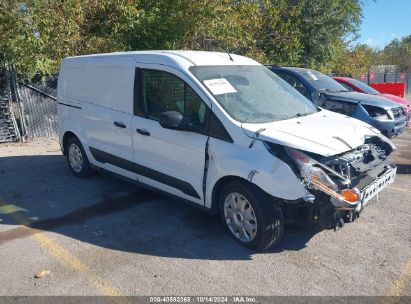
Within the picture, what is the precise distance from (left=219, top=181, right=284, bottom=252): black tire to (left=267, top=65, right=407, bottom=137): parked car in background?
5152 millimetres

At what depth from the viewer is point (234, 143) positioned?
3.83 metres

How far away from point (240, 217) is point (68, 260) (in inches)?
68.2

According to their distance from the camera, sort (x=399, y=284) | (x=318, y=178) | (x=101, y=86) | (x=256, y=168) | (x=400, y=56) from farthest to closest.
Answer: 1. (x=400, y=56)
2. (x=101, y=86)
3. (x=256, y=168)
4. (x=318, y=178)
5. (x=399, y=284)

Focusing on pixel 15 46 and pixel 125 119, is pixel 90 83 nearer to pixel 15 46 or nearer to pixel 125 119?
pixel 125 119

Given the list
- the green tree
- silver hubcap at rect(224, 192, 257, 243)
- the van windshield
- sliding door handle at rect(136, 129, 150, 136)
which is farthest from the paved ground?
the green tree

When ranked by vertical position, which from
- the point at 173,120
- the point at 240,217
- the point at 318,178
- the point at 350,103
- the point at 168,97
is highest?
the point at 168,97

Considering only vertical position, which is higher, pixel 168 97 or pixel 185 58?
pixel 185 58

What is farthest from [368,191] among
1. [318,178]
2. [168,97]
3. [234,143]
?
[168,97]

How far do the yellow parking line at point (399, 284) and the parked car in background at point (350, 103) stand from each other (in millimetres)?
4940

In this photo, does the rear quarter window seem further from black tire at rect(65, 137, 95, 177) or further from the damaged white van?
black tire at rect(65, 137, 95, 177)

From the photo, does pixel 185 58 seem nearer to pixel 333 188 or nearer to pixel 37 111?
pixel 333 188

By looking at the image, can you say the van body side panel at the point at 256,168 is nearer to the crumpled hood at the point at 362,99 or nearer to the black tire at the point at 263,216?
the black tire at the point at 263,216

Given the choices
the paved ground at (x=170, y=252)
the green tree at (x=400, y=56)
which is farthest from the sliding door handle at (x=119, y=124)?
the green tree at (x=400, y=56)

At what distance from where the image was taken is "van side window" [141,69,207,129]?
4.18 m
